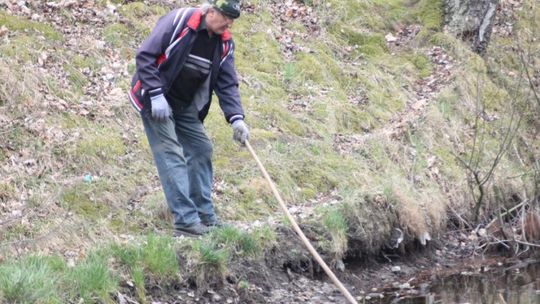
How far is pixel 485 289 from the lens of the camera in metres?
8.04

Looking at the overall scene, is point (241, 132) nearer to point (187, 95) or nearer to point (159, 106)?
point (187, 95)

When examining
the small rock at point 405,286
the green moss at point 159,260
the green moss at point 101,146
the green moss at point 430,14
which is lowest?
the small rock at point 405,286

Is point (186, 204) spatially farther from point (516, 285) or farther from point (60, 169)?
point (516, 285)

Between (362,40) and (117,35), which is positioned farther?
(362,40)

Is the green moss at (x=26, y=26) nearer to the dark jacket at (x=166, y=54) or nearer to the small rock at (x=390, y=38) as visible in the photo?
the dark jacket at (x=166, y=54)

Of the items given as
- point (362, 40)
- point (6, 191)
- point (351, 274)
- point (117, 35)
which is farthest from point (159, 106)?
point (362, 40)

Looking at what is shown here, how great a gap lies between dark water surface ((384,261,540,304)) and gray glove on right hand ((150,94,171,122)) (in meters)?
2.75

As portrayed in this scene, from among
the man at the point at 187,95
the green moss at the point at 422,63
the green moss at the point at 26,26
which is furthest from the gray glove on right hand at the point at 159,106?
the green moss at the point at 422,63

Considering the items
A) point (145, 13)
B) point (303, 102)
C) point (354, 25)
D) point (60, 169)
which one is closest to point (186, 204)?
point (60, 169)

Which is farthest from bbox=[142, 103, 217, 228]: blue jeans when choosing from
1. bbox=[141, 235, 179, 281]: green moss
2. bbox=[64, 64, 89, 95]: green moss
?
bbox=[64, 64, 89, 95]: green moss

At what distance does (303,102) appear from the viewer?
10992 mm

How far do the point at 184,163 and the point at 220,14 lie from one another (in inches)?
53.0

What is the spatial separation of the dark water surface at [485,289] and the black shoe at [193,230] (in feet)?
5.96

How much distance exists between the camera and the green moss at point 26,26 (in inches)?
388
